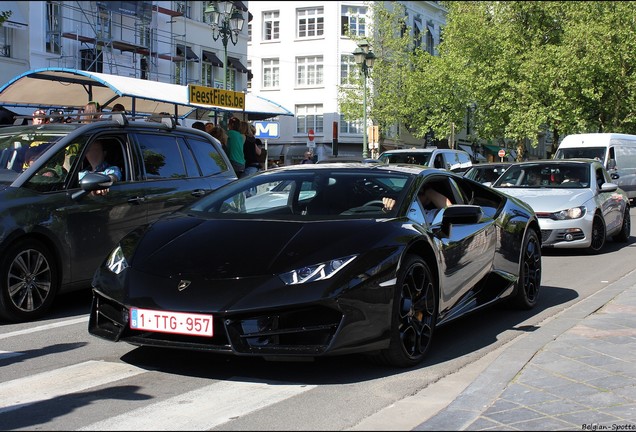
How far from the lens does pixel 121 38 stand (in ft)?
112

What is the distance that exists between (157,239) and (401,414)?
206 cm

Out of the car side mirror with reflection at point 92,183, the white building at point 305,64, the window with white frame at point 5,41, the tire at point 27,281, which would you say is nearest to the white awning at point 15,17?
the window with white frame at point 5,41

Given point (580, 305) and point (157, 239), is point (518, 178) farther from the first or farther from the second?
point (157, 239)

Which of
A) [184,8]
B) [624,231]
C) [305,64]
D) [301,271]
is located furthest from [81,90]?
[305,64]

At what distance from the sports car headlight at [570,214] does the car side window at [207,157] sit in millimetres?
5419

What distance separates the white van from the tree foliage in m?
11.2

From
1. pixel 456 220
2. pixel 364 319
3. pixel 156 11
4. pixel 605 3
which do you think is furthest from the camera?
pixel 605 3

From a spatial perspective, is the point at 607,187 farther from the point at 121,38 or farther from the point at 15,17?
the point at 121,38

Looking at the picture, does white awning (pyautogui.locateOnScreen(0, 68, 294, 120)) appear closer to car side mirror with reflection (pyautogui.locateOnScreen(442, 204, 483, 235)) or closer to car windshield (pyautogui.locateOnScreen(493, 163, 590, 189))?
car windshield (pyautogui.locateOnScreen(493, 163, 590, 189))

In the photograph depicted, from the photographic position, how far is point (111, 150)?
24.7ft

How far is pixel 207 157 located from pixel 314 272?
459 cm

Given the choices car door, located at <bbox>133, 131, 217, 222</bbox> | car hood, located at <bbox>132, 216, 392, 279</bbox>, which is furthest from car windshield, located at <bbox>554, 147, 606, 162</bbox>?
car hood, located at <bbox>132, 216, 392, 279</bbox>

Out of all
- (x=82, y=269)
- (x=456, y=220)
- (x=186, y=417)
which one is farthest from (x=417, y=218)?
(x=82, y=269)

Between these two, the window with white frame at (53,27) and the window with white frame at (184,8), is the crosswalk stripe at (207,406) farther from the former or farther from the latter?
the window with white frame at (184,8)
